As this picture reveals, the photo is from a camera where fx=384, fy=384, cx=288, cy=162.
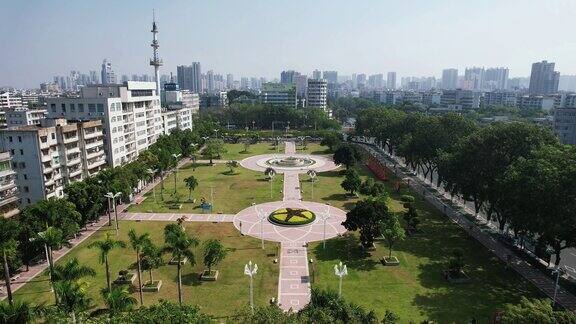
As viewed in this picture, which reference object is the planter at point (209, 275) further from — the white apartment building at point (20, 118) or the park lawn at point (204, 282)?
the white apartment building at point (20, 118)

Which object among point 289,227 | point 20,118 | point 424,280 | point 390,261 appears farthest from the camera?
point 20,118

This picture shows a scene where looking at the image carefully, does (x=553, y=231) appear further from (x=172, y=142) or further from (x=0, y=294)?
(x=172, y=142)

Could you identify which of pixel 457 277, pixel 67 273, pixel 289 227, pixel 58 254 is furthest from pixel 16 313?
pixel 457 277

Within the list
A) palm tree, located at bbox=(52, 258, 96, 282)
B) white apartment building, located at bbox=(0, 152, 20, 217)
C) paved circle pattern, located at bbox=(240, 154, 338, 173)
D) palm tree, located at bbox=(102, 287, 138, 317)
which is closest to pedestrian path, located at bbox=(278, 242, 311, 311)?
palm tree, located at bbox=(102, 287, 138, 317)

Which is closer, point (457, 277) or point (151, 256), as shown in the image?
point (151, 256)

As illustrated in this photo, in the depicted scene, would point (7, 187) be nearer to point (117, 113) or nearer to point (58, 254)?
point (58, 254)

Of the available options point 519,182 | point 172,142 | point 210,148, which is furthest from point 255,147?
point 519,182

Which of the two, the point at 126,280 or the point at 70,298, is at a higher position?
the point at 70,298
